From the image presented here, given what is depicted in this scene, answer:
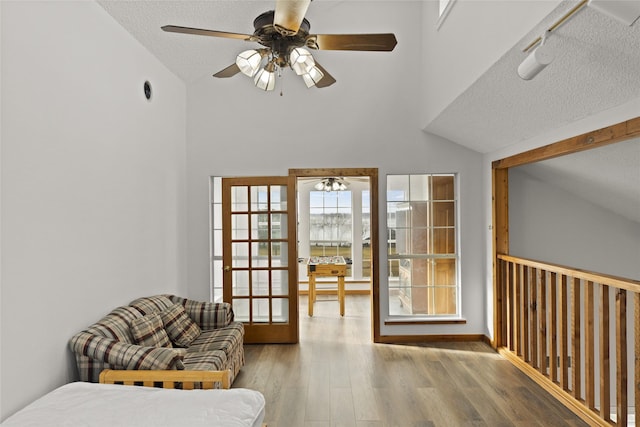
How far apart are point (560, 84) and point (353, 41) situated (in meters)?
1.34

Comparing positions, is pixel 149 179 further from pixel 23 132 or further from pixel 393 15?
pixel 393 15

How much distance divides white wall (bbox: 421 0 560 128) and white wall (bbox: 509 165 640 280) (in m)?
1.39

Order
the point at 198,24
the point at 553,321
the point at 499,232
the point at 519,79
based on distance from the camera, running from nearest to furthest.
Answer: the point at 519,79 → the point at 553,321 → the point at 198,24 → the point at 499,232

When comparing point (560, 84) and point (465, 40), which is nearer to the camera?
point (560, 84)

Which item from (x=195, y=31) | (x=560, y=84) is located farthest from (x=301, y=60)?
(x=560, y=84)

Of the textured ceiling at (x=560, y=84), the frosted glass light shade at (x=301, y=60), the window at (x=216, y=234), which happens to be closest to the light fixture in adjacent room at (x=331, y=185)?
the window at (x=216, y=234)

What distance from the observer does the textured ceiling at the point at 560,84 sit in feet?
6.57

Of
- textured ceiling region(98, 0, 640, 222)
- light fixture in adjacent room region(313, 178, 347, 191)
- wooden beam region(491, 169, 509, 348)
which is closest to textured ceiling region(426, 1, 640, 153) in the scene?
textured ceiling region(98, 0, 640, 222)

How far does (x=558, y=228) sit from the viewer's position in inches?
181

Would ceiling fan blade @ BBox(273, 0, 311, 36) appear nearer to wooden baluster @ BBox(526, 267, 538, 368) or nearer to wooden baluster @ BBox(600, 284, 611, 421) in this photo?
wooden baluster @ BBox(600, 284, 611, 421)

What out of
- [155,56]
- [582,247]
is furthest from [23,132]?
[582,247]

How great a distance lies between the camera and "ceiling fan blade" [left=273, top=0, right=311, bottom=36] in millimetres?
1712

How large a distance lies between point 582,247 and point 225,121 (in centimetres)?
427

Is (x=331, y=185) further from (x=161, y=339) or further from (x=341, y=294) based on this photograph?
(x=161, y=339)
